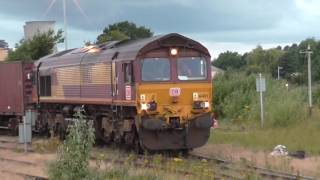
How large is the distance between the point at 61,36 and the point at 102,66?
36362mm

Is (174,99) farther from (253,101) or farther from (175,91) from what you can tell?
(253,101)

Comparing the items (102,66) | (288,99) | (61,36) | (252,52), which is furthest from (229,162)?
(252,52)

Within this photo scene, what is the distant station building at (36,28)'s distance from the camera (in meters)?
56.6

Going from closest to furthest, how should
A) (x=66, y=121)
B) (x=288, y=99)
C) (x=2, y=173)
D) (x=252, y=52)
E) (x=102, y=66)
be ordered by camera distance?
(x=2, y=173) → (x=102, y=66) → (x=66, y=121) → (x=288, y=99) → (x=252, y=52)

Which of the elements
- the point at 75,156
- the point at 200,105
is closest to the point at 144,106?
the point at 200,105

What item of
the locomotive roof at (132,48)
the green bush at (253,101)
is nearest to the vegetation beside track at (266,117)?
the green bush at (253,101)

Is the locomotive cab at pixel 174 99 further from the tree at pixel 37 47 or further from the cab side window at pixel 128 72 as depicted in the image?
the tree at pixel 37 47

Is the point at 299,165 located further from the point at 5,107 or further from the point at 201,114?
the point at 5,107

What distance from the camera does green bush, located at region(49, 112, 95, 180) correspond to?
10781mm

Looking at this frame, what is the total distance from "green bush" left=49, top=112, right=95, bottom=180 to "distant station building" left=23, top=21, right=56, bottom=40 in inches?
1787

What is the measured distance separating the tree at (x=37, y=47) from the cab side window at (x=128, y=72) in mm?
34604

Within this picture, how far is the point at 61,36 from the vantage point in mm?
56375

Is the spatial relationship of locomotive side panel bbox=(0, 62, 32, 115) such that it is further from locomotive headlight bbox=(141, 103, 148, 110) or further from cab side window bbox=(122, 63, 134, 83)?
locomotive headlight bbox=(141, 103, 148, 110)

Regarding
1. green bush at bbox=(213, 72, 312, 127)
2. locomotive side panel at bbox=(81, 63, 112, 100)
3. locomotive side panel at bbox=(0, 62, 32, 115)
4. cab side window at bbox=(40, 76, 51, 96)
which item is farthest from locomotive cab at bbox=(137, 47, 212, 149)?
locomotive side panel at bbox=(0, 62, 32, 115)
